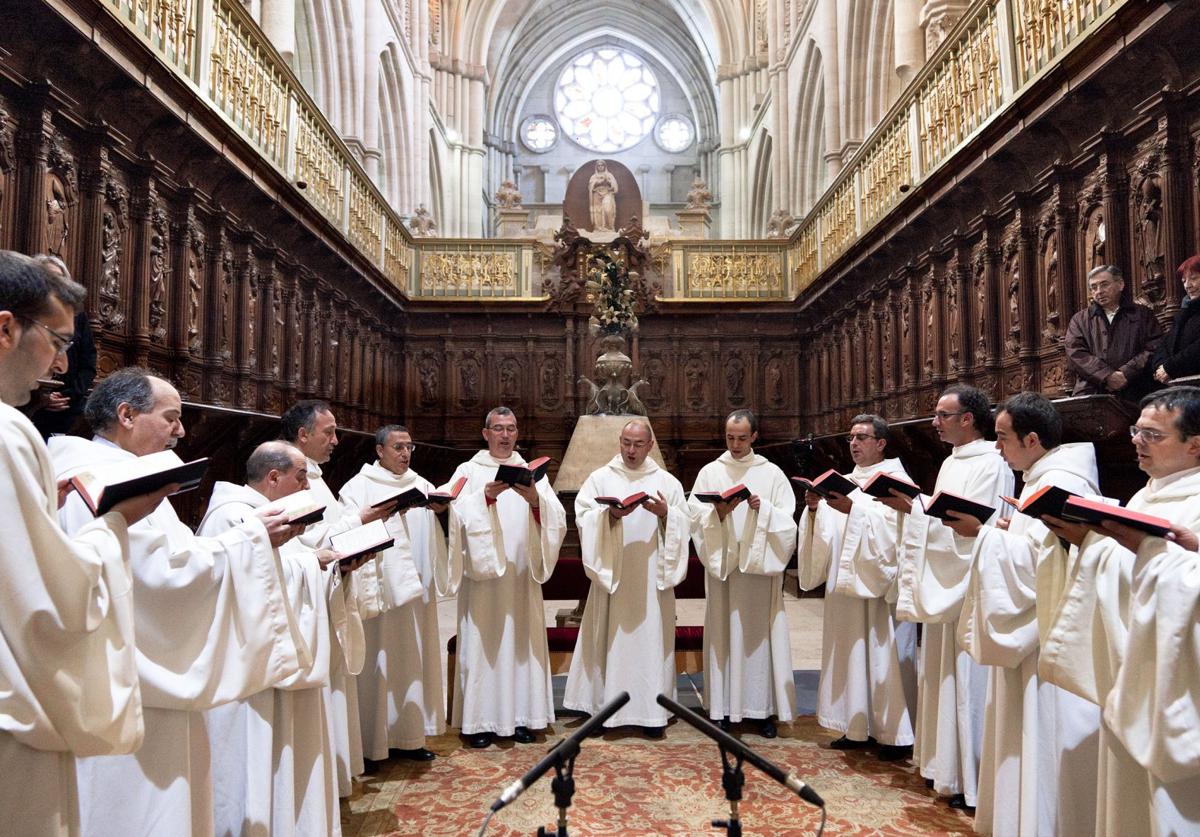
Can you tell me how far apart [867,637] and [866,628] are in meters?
0.05

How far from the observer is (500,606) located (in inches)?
198

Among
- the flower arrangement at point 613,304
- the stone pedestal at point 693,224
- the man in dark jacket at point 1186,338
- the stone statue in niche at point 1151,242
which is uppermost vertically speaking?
the stone pedestal at point 693,224

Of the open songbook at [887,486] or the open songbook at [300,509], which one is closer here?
the open songbook at [300,509]

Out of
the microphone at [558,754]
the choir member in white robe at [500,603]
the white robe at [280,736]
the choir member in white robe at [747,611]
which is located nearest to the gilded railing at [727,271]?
the choir member in white robe at [747,611]

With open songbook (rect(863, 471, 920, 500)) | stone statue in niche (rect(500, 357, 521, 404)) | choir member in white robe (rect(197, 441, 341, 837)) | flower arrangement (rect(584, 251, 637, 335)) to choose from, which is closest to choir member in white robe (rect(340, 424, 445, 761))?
choir member in white robe (rect(197, 441, 341, 837))

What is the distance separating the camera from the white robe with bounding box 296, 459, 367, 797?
3662mm

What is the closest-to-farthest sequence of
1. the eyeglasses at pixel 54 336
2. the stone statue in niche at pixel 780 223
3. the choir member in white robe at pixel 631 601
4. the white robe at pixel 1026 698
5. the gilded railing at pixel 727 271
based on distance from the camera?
the eyeglasses at pixel 54 336 → the white robe at pixel 1026 698 → the choir member in white robe at pixel 631 601 → the gilded railing at pixel 727 271 → the stone statue in niche at pixel 780 223

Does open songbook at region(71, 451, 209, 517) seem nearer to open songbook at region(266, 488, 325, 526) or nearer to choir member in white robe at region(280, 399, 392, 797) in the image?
open songbook at region(266, 488, 325, 526)

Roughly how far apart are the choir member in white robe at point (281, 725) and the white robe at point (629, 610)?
6.65 ft

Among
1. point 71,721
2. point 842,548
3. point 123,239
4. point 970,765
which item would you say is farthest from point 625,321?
point 71,721

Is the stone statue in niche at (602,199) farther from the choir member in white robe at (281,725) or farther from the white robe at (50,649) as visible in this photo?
the white robe at (50,649)

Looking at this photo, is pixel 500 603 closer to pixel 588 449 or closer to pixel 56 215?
pixel 56 215

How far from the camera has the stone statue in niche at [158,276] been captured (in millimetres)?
7004

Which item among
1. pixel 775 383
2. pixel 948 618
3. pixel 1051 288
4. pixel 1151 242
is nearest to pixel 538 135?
pixel 775 383
